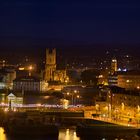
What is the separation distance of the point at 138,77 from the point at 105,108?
256 inches

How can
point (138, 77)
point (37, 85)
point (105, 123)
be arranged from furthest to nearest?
1. point (138, 77)
2. point (37, 85)
3. point (105, 123)

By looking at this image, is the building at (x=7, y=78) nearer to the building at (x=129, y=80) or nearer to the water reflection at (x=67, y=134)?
the building at (x=129, y=80)

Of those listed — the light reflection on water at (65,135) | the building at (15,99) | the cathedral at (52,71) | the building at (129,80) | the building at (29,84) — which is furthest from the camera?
the cathedral at (52,71)

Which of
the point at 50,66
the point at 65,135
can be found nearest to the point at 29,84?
the point at 50,66

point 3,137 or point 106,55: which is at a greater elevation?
point 106,55

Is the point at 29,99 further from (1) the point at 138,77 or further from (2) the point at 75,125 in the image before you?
(1) the point at 138,77

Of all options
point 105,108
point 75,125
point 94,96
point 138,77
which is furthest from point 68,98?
point 138,77

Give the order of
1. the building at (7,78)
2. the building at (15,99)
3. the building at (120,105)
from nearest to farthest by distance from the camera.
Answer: the building at (120,105) → the building at (15,99) → the building at (7,78)

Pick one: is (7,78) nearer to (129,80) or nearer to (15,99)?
(15,99)

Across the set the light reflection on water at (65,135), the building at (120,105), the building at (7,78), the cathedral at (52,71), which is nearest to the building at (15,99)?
the building at (120,105)

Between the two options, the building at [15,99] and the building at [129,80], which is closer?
the building at [15,99]

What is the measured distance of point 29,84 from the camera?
2217 cm

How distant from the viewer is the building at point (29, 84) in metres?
22.0

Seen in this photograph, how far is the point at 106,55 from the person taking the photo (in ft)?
122
